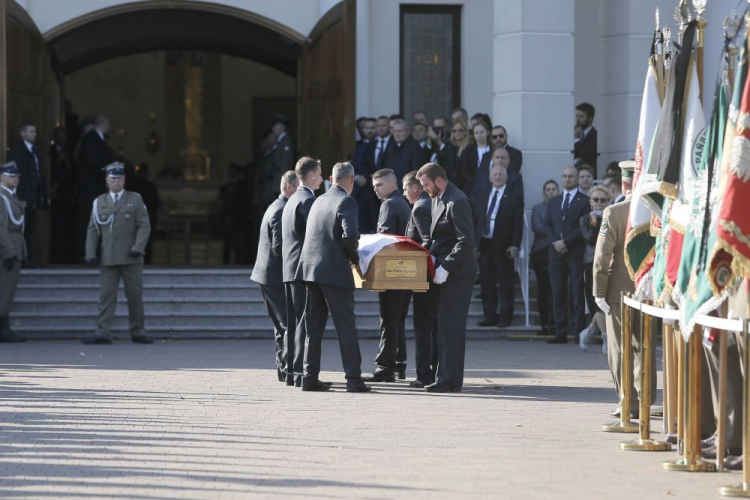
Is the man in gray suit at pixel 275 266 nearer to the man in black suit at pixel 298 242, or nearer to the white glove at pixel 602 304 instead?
the man in black suit at pixel 298 242

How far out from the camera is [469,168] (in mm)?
17984

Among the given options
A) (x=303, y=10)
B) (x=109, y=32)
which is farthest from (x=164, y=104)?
(x=303, y=10)

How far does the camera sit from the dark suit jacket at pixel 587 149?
20.1 meters

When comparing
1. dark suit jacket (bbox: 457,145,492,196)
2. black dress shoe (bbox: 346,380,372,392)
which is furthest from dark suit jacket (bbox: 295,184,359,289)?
dark suit jacket (bbox: 457,145,492,196)

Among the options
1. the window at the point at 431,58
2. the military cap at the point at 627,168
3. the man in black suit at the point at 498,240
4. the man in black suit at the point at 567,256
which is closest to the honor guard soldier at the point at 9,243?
the man in black suit at the point at 498,240

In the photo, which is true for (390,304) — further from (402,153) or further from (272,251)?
(402,153)

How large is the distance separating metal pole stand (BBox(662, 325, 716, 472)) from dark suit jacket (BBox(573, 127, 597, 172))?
40.2ft

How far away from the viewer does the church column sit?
19328 millimetres

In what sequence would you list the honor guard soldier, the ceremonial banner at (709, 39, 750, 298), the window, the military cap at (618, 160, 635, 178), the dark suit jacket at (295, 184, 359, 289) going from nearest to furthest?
the ceremonial banner at (709, 39, 750, 298) < the military cap at (618, 160, 635, 178) < the dark suit jacket at (295, 184, 359, 289) < the honor guard soldier < the window

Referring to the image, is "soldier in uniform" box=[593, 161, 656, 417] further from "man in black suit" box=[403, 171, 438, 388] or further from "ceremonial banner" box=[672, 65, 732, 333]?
"ceremonial banner" box=[672, 65, 732, 333]

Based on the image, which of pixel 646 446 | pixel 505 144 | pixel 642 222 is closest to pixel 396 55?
pixel 505 144

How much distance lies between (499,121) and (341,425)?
35.0ft

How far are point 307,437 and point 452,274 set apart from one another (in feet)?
9.99

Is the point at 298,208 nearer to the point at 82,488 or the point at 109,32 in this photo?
the point at 82,488
